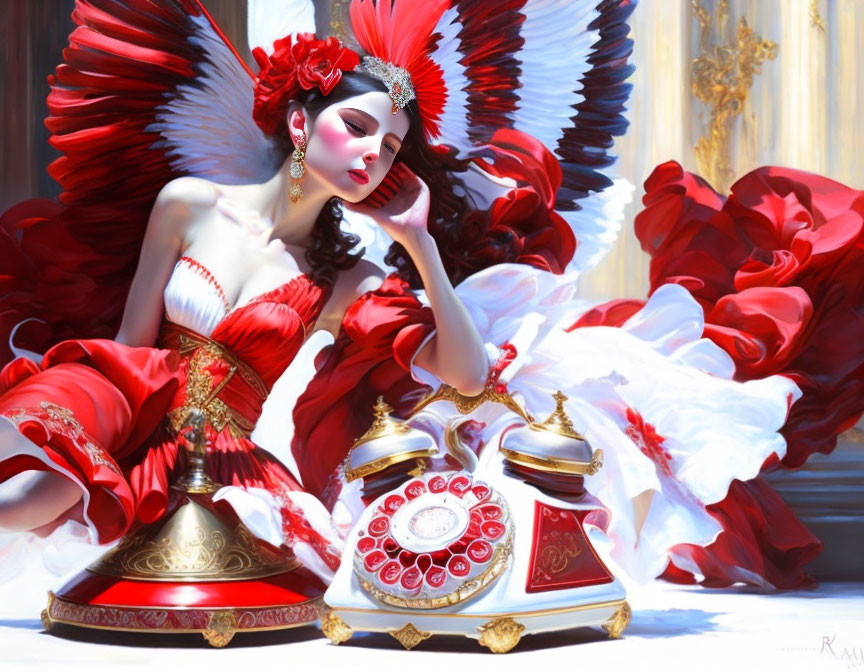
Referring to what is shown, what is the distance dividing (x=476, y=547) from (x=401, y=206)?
588 millimetres

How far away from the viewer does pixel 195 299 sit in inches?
66.5

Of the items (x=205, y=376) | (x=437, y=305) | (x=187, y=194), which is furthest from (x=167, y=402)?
(x=437, y=305)

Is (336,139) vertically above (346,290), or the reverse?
(336,139)

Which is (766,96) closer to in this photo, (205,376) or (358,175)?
(358,175)

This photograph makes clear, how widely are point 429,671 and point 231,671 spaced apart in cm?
23

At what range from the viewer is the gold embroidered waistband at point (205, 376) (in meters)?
1.69

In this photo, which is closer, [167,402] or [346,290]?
[167,402]

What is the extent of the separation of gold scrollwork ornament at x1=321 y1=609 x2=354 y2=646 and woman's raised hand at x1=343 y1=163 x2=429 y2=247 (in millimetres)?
580

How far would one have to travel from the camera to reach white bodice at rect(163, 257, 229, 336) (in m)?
1.69

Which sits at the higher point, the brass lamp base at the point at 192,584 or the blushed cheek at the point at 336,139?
the blushed cheek at the point at 336,139

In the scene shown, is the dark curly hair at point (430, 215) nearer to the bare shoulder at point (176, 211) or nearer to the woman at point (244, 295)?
the woman at point (244, 295)

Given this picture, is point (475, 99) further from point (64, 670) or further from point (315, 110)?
point (64, 670)
